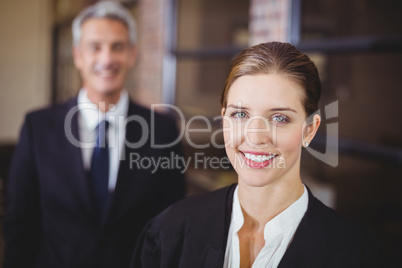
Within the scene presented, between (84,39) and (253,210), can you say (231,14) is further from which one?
(253,210)

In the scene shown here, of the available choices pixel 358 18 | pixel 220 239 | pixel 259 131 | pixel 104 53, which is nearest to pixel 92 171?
pixel 104 53

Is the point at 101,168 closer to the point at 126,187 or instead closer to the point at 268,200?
the point at 126,187

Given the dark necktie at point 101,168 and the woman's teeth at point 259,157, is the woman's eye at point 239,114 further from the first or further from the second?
the dark necktie at point 101,168

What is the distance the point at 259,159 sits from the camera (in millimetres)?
881

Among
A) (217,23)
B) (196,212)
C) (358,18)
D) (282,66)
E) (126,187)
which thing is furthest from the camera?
(217,23)

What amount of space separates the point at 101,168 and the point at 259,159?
78 cm

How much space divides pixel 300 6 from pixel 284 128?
2.09 meters

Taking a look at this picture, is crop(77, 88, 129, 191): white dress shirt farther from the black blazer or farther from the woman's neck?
the woman's neck

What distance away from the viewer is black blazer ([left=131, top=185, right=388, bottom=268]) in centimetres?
86

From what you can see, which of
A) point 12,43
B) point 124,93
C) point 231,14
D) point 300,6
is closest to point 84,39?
point 124,93

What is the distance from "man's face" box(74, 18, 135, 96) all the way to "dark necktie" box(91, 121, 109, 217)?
151 mm

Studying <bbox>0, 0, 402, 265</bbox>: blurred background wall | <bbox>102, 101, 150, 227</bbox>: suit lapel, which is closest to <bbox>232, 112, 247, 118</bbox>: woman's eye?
<bbox>102, 101, 150, 227</bbox>: suit lapel

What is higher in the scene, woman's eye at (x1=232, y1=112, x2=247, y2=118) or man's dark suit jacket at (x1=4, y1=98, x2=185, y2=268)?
woman's eye at (x1=232, y1=112, x2=247, y2=118)

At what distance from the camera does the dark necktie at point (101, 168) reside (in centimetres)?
Result: 149
